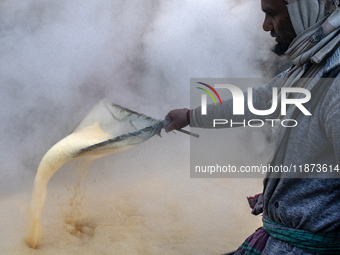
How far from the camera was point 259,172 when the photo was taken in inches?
175

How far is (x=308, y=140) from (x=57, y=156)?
1.49m

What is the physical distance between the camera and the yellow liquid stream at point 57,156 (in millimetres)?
1887

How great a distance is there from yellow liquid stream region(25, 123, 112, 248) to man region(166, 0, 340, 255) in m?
1.10

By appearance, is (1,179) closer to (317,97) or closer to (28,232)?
(28,232)

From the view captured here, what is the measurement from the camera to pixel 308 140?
0.97m

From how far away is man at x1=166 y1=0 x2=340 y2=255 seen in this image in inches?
36.9

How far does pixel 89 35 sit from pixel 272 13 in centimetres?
292

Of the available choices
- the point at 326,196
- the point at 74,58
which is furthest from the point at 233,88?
the point at 74,58

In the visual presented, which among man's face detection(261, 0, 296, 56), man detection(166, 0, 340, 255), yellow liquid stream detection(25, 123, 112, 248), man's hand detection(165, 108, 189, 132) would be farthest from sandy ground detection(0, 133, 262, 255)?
man's face detection(261, 0, 296, 56)

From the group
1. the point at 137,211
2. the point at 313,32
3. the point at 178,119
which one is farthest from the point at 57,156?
the point at 313,32

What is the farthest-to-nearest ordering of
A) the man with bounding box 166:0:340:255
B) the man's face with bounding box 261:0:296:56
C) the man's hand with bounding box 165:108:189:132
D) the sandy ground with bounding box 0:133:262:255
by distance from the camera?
the sandy ground with bounding box 0:133:262:255
the man's hand with bounding box 165:108:189:132
the man's face with bounding box 261:0:296:56
the man with bounding box 166:0:340:255

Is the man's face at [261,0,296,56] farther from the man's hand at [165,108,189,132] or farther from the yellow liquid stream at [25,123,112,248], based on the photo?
the yellow liquid stream at [25,123,112,248]

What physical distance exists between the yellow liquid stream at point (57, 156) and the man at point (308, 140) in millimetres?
1100

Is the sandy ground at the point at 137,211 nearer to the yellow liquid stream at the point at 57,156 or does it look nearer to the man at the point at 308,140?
the yellow liquid stream at the point at 57,156
